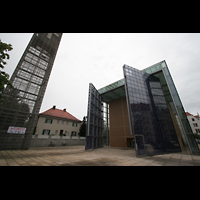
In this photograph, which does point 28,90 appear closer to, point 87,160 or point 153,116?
point 87,160

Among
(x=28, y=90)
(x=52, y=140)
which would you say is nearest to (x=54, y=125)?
(x=52, y=140)

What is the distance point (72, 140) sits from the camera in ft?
85.0

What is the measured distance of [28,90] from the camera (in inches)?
637

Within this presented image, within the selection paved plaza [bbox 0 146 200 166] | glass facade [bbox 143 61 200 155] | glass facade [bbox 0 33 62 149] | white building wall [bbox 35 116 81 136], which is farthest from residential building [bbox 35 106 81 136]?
glass facade [bbox 143 61 200 155]

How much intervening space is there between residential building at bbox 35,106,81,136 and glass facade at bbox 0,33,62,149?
35.6 feet

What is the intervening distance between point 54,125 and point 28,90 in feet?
48.1

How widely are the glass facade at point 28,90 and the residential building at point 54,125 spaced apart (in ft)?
35.6

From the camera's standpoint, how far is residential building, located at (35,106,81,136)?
2522cm

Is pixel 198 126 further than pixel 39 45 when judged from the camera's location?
Yes
